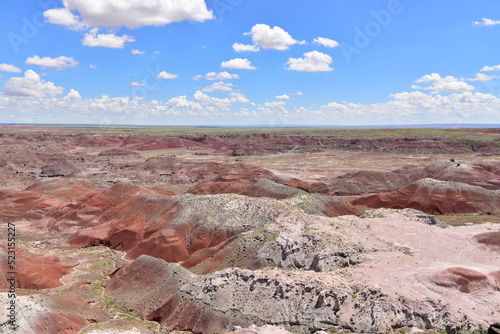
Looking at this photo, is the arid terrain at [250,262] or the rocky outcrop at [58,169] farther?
the rocky outcrop at [58,169]

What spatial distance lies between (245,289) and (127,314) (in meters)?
11.4

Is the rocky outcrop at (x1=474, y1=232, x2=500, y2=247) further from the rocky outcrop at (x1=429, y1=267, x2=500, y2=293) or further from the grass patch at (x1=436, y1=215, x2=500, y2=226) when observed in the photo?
the grass patch at (x1=436, y1=215, x2=500, y2=226)

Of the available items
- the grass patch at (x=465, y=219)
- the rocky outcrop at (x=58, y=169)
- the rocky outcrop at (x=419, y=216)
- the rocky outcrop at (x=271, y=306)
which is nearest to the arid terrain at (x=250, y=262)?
the rocky outcrop at (x=271, y=306)

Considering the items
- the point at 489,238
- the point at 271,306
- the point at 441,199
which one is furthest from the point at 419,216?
the point at 271,306

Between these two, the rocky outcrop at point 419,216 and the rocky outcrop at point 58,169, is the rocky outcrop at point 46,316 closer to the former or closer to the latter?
the rocky outcrop at point 419,216

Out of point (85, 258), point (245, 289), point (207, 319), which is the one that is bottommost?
point (85, 258)

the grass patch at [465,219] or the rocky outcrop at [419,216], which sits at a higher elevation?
the rocky outcrop at [419,216]

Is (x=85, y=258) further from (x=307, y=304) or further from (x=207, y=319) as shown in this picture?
(x=307, y=304)

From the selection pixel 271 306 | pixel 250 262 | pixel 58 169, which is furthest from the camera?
pixel 58 169

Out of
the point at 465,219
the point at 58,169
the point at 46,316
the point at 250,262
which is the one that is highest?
the point at 250,262

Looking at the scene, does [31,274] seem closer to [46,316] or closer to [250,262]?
[46,316]

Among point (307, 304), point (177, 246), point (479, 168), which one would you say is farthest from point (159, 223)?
point (479, 168)

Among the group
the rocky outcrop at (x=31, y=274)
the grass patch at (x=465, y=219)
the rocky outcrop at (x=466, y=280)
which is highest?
the rocky outcrop at (x=466, y=280)

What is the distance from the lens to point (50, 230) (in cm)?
5703
